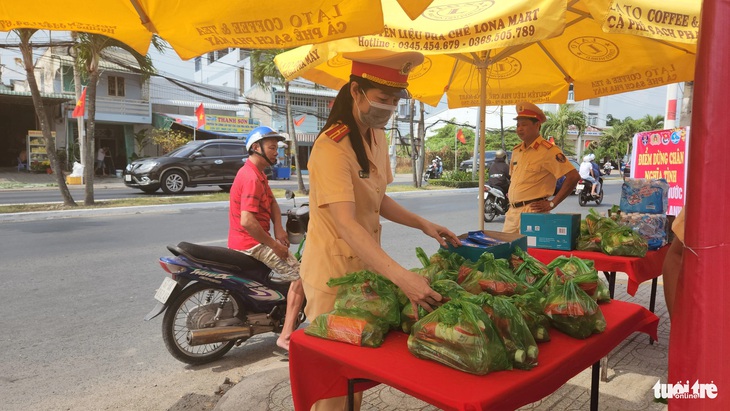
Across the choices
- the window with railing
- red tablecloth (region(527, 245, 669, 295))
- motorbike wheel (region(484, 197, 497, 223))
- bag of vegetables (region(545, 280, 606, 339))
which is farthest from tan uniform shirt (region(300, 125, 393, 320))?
the window with railing

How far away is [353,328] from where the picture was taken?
168 cm

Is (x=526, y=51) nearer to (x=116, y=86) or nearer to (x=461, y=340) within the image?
(x=461, y=340)

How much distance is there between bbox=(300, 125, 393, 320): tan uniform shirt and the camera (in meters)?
→ 1.96

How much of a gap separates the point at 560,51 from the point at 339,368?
14.9 ft

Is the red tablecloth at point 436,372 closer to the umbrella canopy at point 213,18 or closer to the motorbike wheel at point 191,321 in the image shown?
the umbrella canopy at point 213,18

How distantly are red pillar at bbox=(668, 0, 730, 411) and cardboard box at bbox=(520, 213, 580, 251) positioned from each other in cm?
212

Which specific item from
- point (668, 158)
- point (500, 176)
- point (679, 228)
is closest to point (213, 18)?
point (679, 228)

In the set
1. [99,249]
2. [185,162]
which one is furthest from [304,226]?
[185,162]

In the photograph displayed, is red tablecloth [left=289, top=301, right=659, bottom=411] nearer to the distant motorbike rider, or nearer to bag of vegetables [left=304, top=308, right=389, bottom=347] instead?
bag of vegetables [left=304, top=308, right=389, bottom=347]

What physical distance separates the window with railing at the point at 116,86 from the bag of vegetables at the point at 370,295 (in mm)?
29405

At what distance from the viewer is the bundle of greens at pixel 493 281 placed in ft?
6.16

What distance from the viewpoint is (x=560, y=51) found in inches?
201

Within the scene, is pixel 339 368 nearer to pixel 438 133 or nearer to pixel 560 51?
pixel 560 51

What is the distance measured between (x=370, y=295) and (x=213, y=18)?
1.49 meters
